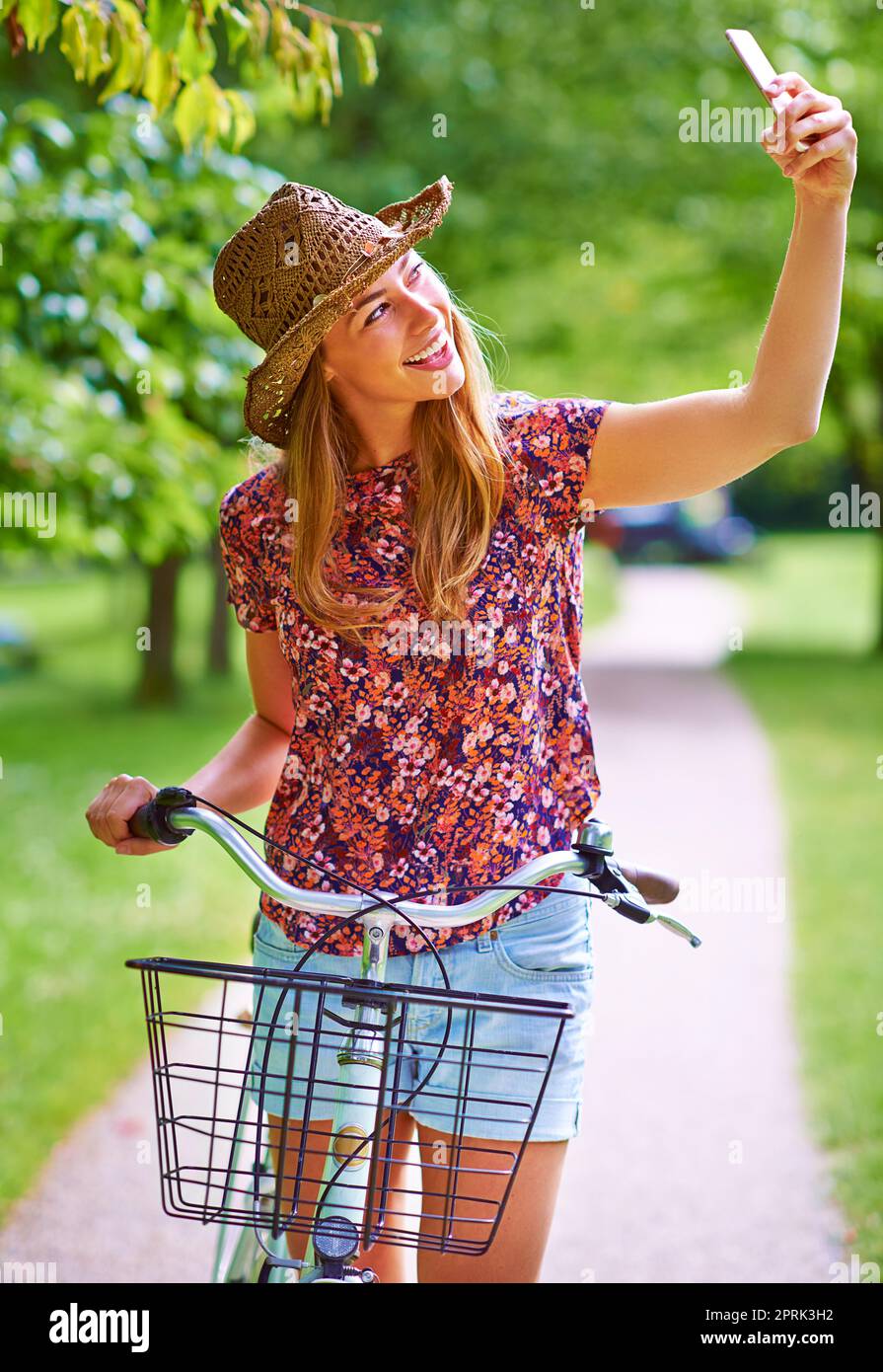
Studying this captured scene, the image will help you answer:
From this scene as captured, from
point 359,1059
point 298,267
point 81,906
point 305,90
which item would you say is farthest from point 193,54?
point 81,906

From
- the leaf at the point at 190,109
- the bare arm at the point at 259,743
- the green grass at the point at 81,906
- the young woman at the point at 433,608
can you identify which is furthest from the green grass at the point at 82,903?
the leaf at the point at 190,109

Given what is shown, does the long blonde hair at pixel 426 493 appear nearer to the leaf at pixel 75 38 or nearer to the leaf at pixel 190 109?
the leaf at pixel 75 38

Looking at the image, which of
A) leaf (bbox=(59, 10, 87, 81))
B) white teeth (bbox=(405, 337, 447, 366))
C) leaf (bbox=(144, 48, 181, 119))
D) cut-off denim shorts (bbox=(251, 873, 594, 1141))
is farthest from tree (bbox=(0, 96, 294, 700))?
cut-off denim shorts (bbox=(251, 873, 594, 1141))

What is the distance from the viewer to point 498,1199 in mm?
2355

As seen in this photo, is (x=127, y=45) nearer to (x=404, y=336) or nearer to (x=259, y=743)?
(x=404, y=336)

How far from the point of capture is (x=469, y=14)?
41.8 ft

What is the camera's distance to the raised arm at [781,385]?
6.66ft

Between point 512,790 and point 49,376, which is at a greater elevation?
point 49,376

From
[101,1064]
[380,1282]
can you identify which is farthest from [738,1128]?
[380,1282]

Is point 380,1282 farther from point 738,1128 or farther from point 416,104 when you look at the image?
point 416,104

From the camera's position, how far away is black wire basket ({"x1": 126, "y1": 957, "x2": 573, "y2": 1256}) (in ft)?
6.05

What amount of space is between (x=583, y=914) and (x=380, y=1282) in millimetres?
737

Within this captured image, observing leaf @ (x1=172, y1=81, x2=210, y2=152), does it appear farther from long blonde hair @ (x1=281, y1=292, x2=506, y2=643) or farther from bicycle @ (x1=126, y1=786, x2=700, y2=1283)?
bicycle @ (x1=126, y1=786, x2=700, y2=1283)

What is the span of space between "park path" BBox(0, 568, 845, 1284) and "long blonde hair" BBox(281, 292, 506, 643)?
250cm
